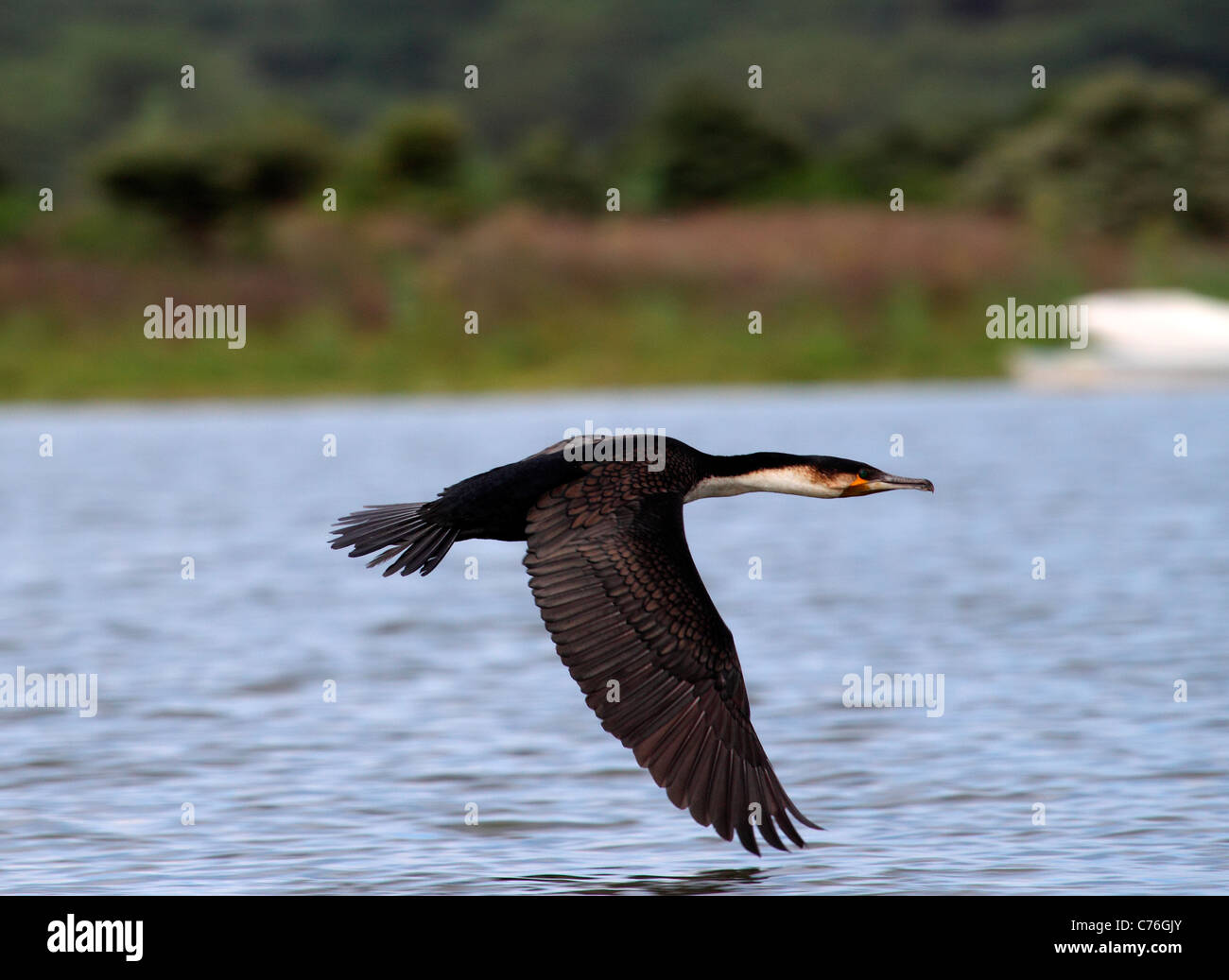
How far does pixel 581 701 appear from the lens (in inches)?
402

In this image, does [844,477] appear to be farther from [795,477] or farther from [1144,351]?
[1144,351]

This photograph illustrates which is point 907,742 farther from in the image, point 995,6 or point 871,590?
point 995,6

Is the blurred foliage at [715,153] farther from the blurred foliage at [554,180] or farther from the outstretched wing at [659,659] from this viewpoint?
the outstretched wing at [659,659]

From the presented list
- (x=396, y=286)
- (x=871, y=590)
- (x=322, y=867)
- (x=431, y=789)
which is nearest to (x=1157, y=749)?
(x=431, y=789)

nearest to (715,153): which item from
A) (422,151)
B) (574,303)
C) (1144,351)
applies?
(422,151)

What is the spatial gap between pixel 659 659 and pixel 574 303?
2699cm

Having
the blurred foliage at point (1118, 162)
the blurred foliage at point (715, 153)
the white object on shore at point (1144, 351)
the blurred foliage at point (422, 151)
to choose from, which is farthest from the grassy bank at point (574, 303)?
the blurred foliage at point (715, 153)

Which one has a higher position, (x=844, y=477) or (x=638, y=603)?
(x=844, y=477)

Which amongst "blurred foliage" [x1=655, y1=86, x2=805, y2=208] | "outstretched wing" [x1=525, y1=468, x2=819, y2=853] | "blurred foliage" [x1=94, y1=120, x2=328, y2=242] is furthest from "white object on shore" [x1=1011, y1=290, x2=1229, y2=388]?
"outstretched wing" [x1=525, y1=468, x2=819, y2=853]

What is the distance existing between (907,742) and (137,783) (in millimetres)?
3161

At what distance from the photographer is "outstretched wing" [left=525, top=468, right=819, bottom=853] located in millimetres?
6648

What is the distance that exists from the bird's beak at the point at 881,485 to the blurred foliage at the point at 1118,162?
A: 31.4 m

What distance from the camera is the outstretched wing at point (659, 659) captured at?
6648mm

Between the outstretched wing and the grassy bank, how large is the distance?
24.5 m
